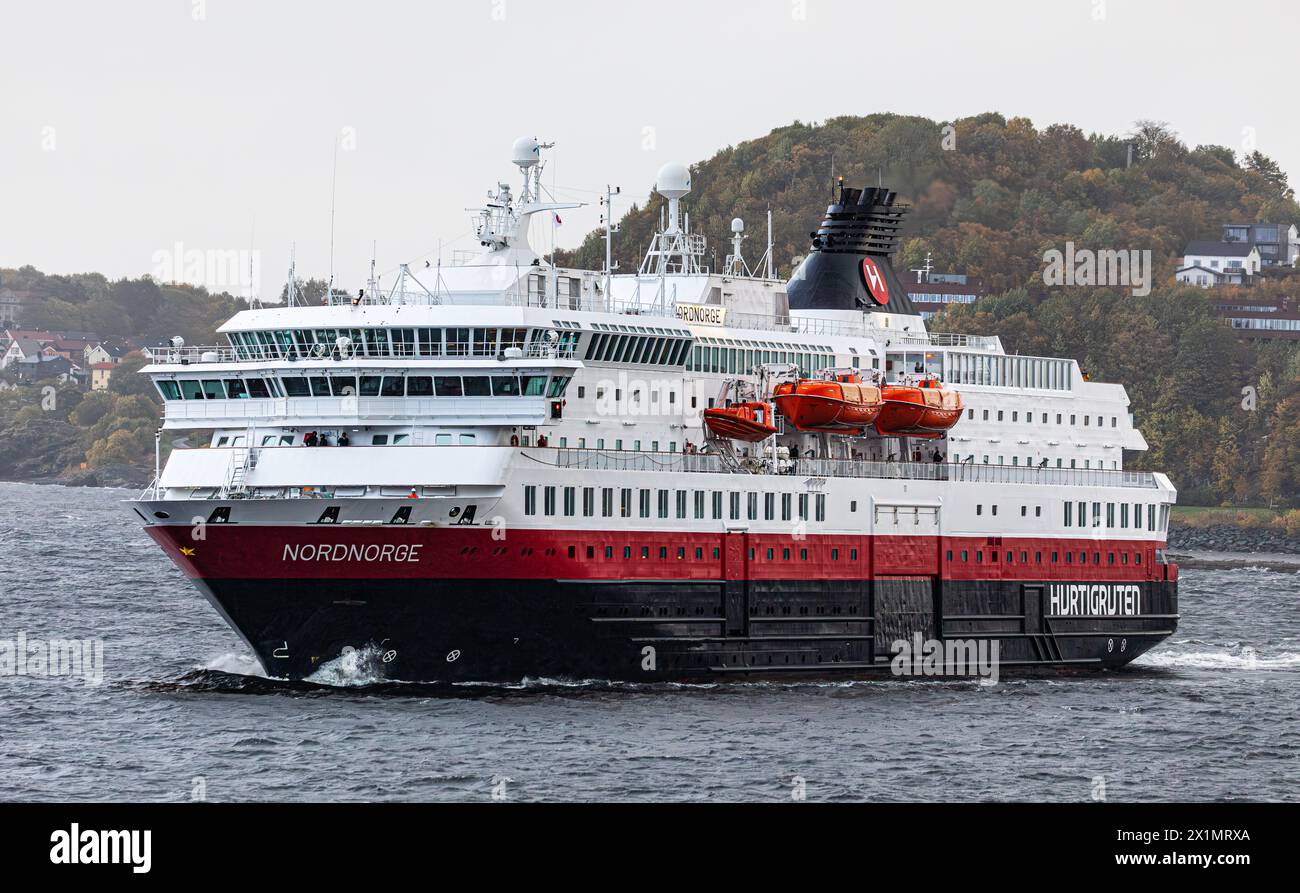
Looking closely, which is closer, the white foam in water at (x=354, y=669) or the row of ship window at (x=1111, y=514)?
the white foam in water at (x=354, y=669)

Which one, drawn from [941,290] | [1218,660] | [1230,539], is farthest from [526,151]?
[941,290]

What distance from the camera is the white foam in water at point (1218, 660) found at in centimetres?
6238

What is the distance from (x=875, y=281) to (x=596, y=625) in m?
17.7

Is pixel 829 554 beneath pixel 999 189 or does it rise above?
beneath

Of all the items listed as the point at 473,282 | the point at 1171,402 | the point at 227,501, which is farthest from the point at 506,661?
the point at 1171,402

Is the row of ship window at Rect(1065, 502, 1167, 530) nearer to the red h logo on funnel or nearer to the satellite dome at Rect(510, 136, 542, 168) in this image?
the red h logo on funnel

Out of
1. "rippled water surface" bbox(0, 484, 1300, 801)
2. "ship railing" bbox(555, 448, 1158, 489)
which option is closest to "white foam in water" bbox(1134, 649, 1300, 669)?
"rippled water surface" bbox(0, 484, 1300, 801)

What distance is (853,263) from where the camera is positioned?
5869cm

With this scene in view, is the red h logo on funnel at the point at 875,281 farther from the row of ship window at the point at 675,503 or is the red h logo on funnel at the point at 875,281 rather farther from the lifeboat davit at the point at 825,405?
the row of ship window at the point at 675,503

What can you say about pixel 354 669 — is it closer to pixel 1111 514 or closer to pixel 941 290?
pixel 1111 514

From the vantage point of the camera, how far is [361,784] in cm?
3638

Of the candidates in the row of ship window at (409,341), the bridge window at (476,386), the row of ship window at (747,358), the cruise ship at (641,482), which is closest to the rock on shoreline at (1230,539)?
the cruise ship at (641,482)

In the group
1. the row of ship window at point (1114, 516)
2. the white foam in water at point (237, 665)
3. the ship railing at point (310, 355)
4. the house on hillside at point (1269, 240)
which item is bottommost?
the white foam in water at point (237, 665)

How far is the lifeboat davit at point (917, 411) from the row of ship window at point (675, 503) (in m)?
3.77
